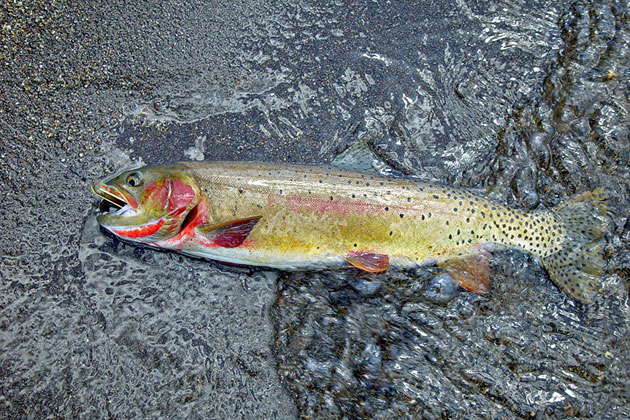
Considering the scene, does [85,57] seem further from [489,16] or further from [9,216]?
[489,16]

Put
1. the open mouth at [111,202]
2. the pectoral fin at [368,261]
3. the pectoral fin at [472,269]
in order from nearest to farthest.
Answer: the open mouth at [111,202]
the pectoral fin at [368,261]
the pectoral fin at [472,269]

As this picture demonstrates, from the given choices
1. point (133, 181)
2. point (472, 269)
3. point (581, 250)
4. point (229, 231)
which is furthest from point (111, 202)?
point (581, 250)

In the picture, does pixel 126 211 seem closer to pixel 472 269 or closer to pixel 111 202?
pixel 111 202

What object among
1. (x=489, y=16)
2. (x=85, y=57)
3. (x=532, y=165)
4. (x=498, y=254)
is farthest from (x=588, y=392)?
(x=85, y=57)

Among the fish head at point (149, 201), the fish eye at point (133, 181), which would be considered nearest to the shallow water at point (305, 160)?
the fish head at point (149, 201)

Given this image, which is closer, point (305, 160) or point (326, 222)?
point (326, 222)

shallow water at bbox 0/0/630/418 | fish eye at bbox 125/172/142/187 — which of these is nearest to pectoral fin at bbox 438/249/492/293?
shallow water at bbox 0/0/630/418

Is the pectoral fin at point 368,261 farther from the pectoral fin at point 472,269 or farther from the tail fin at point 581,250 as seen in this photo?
the tail fin at point 581,250
